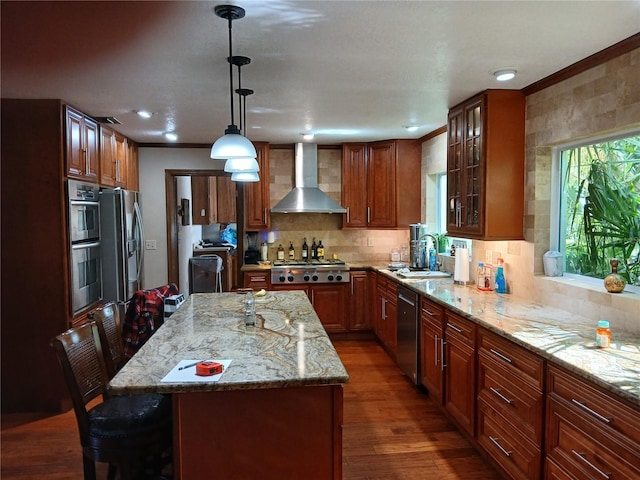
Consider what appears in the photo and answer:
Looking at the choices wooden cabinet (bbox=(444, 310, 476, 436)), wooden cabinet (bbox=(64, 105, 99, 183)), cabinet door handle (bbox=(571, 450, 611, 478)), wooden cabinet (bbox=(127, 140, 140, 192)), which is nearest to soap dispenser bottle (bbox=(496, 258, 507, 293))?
wooden cabinet (bbox=(444, 310, 476, 436))

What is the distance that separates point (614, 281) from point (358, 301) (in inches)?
130

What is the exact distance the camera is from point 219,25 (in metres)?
2.14

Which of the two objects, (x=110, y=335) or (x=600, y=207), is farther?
(x=600, y=207)

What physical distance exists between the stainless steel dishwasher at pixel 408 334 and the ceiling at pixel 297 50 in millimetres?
1646

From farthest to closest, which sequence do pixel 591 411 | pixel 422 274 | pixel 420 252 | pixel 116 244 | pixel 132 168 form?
pixel 132 168 → pixel 420 252 → pixel 422 274 → pixel 116 244 → pixel 591 411

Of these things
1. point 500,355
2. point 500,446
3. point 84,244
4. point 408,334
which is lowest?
point 500,446

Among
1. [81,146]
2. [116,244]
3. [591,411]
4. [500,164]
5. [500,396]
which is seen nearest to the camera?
[591,411]

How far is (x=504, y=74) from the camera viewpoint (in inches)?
115

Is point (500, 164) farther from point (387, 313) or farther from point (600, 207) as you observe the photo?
point (387, 313)

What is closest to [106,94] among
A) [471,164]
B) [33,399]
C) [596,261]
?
[33,399]

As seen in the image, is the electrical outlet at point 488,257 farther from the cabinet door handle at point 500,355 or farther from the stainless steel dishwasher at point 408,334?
the cabinet door handle at point 500,355

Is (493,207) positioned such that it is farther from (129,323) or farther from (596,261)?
(129,323)

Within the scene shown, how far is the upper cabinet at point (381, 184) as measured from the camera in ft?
18.3

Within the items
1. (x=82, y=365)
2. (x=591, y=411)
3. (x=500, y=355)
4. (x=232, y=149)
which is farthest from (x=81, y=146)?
(x=591, y=411)
